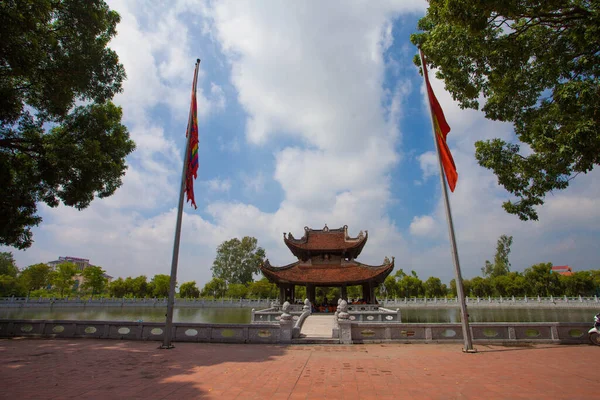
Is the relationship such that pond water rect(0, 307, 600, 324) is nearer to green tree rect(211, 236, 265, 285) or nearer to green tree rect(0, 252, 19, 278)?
green tree rect(211, 236, 265, 285)

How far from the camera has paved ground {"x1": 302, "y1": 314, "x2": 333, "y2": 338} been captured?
15211 mm

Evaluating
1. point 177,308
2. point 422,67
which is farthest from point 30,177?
point 177,308

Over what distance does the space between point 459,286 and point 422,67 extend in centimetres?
809

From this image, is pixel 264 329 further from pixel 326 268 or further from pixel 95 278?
pixel 95 278

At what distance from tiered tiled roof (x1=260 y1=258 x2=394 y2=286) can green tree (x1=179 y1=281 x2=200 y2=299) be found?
1809 inches

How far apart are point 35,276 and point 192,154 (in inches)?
2751

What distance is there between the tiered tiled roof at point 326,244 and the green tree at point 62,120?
16270mm

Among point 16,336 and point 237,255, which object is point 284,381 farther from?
point 237,255

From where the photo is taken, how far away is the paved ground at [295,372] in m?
5.80

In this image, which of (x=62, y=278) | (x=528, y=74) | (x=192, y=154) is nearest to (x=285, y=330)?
(x=192, y=154)

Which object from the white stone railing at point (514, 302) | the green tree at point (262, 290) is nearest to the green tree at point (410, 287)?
the white stone railing at point (514, 302)

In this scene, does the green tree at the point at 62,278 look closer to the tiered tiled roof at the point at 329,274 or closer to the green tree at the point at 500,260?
the tiered tiled roof at the point at 329,274

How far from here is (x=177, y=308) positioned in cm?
5347

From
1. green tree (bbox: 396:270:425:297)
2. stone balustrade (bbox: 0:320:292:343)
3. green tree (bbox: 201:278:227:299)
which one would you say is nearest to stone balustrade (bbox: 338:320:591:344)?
stone balustrade (bbox: 0:320:292:343)
